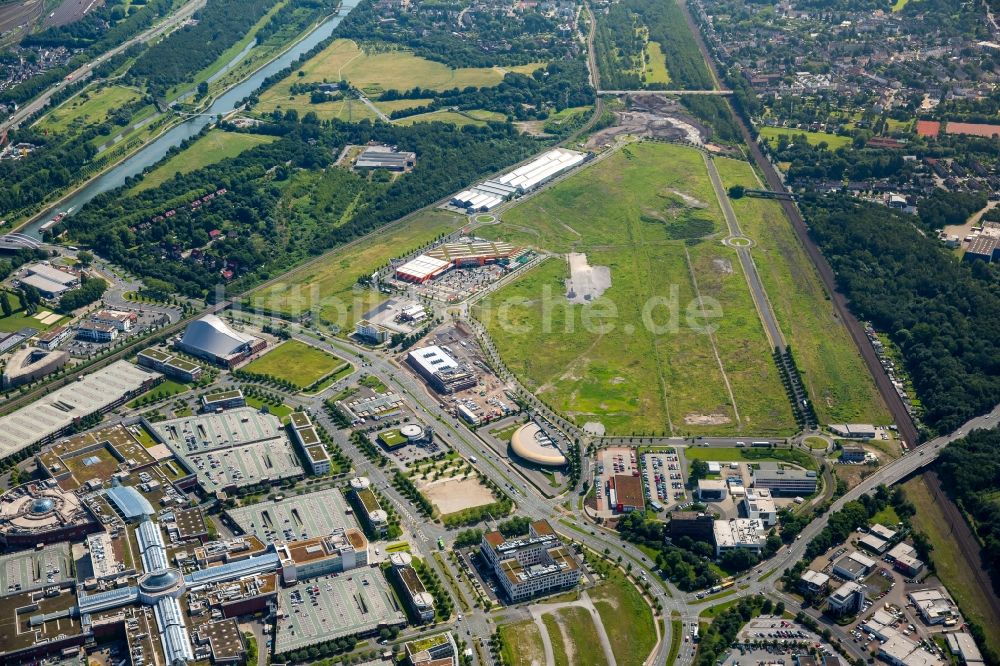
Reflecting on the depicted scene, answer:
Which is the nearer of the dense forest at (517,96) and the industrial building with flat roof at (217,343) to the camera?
the industrial building with flat roof at (217,343)

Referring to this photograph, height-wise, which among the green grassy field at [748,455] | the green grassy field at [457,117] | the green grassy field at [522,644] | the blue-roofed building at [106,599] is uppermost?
the blue-roofed building at [106,599]

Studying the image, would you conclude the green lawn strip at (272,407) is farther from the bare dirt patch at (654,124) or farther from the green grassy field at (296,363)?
the bare dirt patch at (654,124)

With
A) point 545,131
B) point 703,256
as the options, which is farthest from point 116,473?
point 545,131

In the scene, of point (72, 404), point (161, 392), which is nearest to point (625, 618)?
point (161, 392)

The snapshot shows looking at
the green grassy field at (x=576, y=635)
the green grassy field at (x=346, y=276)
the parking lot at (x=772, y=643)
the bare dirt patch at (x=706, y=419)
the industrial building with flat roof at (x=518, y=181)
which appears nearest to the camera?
the parking lot at (x=772, y=643)

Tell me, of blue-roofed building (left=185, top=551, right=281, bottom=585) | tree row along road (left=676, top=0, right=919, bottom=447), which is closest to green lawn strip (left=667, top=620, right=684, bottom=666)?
blue-roofed building (left=185, top=551, right=281, bottom=585)

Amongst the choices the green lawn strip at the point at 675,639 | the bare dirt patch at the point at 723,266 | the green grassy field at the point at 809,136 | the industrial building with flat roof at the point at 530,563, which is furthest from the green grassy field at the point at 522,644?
the green grassy field at the point at 809,136

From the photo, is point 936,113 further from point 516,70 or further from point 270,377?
point 270,377

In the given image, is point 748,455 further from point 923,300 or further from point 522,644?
point 923,300
